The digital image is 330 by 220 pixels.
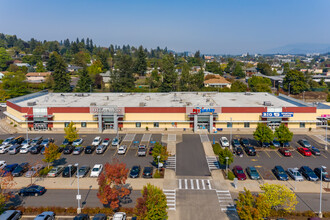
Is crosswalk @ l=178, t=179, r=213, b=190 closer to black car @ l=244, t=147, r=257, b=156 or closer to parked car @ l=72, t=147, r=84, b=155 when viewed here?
black car @ l=244, t=147, r=257, b=156

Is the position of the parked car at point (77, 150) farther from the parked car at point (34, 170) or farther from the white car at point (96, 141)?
the parked car at point (34, 170)

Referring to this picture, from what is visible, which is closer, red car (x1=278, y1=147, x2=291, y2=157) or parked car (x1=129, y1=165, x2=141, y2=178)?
parked car (x1=129, y1=165, x2=141, y2=178)

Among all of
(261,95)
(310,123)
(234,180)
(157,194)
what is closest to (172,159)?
(234,180)

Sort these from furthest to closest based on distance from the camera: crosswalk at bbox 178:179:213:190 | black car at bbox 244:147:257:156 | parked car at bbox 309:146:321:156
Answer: parked car at bbox 309:146:321:156 → black car at bbox 244:147:257:156 → crosswalk at bbox 178:179:213:190

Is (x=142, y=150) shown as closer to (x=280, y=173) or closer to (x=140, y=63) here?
(x=280, y=173)

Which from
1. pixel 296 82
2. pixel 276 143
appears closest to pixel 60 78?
pixel 276 143

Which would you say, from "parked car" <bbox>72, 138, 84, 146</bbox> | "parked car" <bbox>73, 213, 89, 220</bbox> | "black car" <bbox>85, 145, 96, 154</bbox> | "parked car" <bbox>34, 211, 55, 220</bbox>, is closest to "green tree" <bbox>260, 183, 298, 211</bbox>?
"parked car" <bbox>73, 213, 89, 220</bbox>

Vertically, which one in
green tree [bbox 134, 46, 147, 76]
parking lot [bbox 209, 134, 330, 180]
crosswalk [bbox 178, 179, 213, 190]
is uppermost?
green tree [bbox 134, 46, 147, 76]
